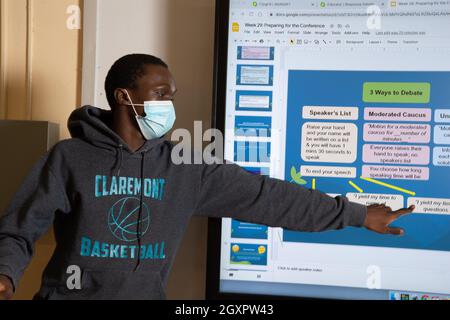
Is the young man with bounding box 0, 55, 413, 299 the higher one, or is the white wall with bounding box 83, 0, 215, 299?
the white wall with bounding box 83, 0, 215, 299

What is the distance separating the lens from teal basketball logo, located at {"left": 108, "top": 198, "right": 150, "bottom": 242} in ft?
3.87

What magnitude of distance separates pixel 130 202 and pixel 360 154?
2.34 feet

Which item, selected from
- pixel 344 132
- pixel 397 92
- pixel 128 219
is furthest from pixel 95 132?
pixel 397 92

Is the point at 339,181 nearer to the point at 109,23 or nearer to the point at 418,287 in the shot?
the point at 418,287

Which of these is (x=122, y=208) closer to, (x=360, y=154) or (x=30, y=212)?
(x=30, y=212)

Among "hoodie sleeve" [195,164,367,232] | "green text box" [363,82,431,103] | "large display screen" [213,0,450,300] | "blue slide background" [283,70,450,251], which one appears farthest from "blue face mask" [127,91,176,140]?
"green text box" [363,82,431,103]

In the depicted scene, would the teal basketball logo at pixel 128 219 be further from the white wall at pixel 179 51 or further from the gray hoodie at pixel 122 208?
the white wall at pixel 179 51

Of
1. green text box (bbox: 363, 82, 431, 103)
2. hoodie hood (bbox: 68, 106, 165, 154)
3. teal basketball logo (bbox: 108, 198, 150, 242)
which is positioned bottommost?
teal basketball logo (bbox: 108, 198, 150, 242)

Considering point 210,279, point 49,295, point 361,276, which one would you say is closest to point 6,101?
point 49,295

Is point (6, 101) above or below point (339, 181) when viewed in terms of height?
above

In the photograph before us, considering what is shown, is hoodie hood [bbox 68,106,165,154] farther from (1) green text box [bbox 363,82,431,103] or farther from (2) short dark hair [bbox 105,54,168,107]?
(1) green text box [bbox 363,82,431,103]

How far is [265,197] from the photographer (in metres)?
1.25

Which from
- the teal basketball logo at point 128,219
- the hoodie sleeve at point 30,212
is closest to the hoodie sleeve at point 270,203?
the teal basketball logo at point 128,219

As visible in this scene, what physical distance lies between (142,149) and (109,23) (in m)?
0.62
